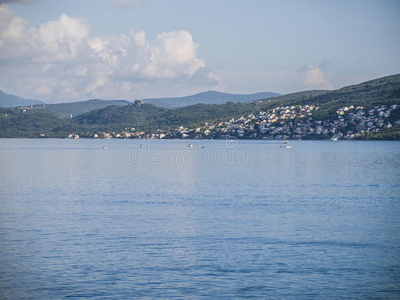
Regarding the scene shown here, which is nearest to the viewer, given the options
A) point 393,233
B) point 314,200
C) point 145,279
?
point 145,279

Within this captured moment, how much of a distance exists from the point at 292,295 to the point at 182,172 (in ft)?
165

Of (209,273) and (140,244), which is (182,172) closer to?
(140,244)

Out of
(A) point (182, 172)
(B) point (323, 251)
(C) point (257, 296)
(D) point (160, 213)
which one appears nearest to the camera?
(C) point (257, 296)

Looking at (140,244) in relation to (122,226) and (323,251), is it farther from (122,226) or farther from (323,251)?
(323,251)

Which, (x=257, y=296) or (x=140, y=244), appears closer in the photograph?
(x=257, y=296)

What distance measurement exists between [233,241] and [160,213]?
9278 mm

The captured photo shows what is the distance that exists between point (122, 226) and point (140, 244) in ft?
15.1

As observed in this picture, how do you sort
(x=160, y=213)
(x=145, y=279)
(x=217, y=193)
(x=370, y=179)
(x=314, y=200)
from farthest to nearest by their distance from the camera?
1. (x=370, y=179)
2. (x=217, y=193)
3. (x=314, y=200)
4. (x=160, y=213)
5. (x=145, y=279)

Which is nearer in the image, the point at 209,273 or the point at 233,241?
the point at 209,273

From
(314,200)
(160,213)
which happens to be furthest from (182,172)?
(160,213)

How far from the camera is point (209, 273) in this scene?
19531 millimetres

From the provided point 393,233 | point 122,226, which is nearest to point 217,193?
point 122,226

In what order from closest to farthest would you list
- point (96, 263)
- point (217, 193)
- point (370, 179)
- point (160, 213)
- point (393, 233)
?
1. point (96, 263)
2. point (393, 233)
3. point (160, 213)
4. point (217, 193)
5. point (370, 179)

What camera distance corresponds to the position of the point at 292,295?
56.4 feet
